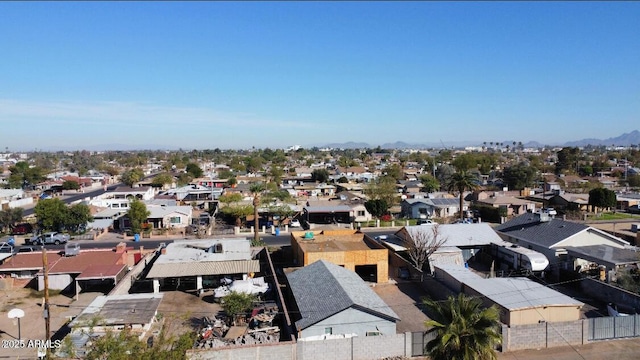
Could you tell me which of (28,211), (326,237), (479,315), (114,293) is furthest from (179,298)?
(28,211)

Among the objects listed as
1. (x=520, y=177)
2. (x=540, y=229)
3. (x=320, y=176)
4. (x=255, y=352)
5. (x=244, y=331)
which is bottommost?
(x=244, y=331)

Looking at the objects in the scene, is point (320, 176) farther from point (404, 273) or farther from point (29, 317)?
point (29, 317)

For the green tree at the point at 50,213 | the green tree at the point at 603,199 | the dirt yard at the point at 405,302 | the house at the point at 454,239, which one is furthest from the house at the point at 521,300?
the green tree at the point at 50,213

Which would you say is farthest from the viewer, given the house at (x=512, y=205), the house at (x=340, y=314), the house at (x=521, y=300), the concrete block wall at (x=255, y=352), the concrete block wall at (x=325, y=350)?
the house at (x=512, y=205)

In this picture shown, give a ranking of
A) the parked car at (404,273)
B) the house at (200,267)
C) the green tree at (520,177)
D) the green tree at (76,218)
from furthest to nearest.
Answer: the green tree at (520,177) < the green tree at (76,218) < the parked car at (404,273) < the house at (200,267)

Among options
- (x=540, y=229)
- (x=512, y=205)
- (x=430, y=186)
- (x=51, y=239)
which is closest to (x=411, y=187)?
(x=430, y=186)

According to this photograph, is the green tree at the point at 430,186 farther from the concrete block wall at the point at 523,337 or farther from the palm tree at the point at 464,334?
the palm tree at the point at 464,334

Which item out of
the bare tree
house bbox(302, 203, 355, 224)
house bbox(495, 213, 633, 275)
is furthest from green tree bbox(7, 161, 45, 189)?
house bbox(495, 213, 633, 275)
